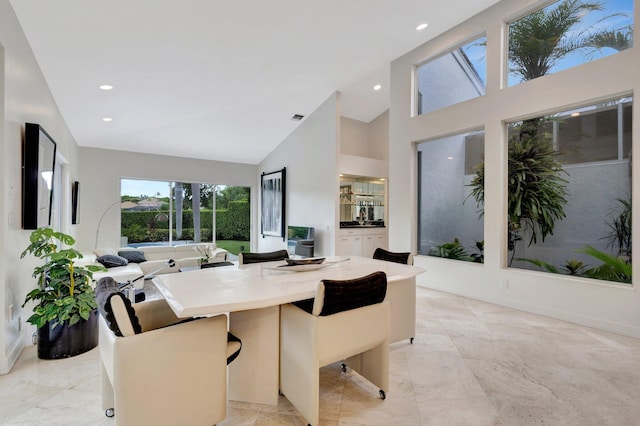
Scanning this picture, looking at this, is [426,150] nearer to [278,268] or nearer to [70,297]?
[278,268]

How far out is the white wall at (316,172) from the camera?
19.4ft

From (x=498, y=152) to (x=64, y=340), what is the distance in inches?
198

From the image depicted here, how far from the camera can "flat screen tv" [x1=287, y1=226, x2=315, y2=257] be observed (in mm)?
6262

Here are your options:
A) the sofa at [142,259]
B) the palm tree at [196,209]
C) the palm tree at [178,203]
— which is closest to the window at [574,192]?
the sofa at [142,259]

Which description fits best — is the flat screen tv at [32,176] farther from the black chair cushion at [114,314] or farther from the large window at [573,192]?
the large window at [573,192]

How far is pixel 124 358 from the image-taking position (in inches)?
51.3

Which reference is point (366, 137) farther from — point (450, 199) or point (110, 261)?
point (110, 261)

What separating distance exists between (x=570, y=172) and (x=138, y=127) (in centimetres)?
660

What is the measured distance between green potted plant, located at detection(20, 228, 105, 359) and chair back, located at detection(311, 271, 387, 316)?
6.39ft

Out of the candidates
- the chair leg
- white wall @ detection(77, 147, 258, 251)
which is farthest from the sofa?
the chair leg

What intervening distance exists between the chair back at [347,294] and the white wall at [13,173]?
7.55 feet

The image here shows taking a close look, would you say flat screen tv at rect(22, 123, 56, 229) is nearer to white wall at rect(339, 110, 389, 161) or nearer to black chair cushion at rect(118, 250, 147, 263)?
black chair cushion at rect(118, 250, 147, 263)

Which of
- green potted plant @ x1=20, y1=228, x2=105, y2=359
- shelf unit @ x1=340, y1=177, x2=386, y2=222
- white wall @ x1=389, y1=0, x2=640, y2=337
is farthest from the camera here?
shelf unit @ x1=340, y1=177, x2=386, y2=222

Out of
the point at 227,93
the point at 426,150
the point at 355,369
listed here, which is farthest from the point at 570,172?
the point at 227,93
